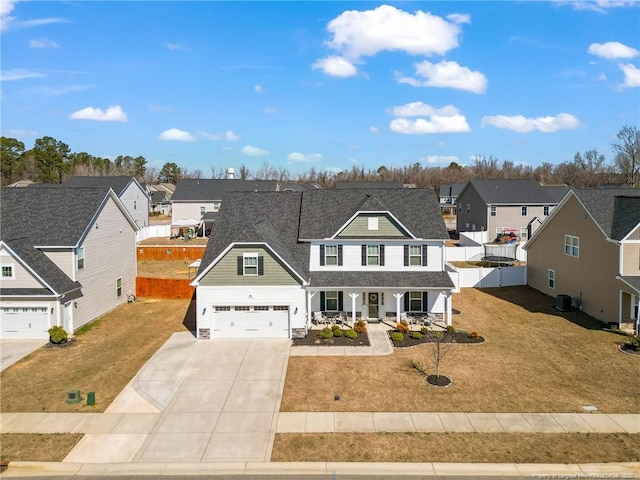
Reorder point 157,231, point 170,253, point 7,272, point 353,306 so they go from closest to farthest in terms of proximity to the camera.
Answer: point 7,272 → point 353,306 → point 170,253 → point 157,231

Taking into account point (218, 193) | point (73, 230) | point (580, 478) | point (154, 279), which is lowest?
point (580, 478)

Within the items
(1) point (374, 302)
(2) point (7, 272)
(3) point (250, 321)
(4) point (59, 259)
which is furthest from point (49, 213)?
(1) point (374, 302)

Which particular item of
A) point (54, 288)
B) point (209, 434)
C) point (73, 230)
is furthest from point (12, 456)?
point (73, 230)

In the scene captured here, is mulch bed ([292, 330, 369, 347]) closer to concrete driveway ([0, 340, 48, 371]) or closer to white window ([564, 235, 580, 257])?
concrete driveway ([0, 340, 48, 371])

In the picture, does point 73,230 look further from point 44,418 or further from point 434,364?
point 434,364

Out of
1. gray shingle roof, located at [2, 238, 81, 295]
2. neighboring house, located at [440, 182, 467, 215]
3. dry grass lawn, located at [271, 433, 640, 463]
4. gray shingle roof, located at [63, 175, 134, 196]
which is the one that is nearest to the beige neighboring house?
dry grass lawn, located at [271, 433, 640, 463]

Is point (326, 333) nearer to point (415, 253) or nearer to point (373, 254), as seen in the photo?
point (373, 254)

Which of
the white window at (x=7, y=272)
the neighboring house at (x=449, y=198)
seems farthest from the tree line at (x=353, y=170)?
the white window at (x=7, y=272)
